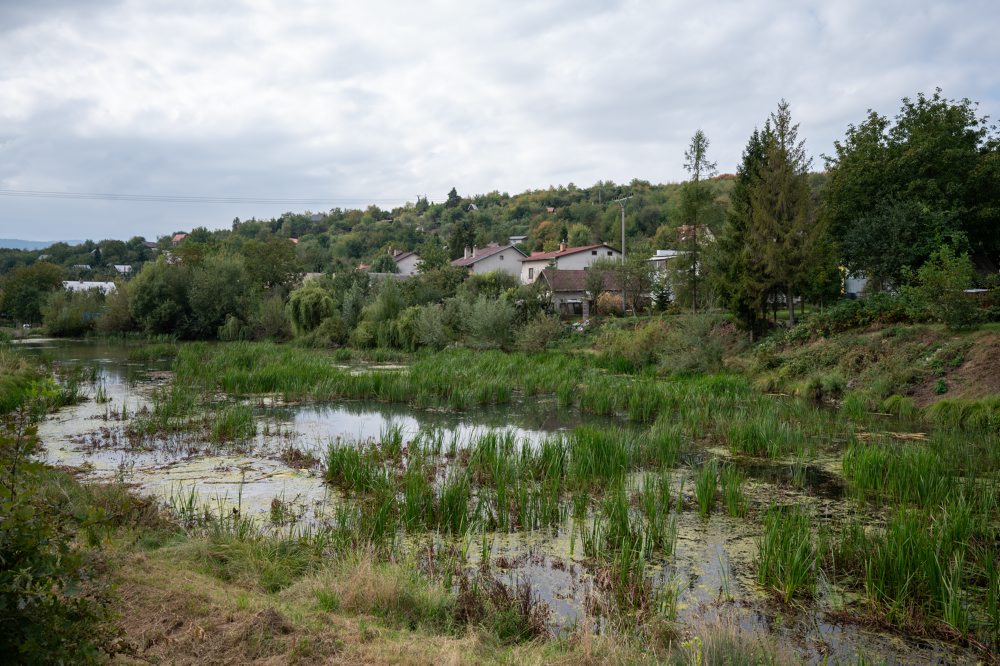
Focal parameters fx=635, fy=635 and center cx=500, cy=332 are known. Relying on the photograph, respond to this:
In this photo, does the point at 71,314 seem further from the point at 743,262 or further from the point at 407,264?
the point at 743,262

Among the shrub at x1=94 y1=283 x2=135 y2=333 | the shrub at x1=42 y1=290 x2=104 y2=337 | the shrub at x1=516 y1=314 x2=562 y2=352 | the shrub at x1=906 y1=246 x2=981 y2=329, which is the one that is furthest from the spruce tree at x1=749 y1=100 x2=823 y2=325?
the shrub at x1=42 y1=290 x2=104 y2=337

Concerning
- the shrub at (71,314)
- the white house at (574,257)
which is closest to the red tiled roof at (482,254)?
the white house at (574,257)

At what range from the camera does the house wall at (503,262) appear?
6556 centimetres

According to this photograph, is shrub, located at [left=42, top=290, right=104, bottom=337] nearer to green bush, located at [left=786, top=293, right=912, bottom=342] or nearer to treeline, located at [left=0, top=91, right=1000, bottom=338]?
treeline, located at [left=0, top=91, right=1000, bottom=338]

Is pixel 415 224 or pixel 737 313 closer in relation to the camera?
pixel 737 313

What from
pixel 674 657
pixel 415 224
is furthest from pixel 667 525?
pixel 415 224

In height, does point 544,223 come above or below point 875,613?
above

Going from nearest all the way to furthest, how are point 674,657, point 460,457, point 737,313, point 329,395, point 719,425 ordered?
point 674,657 < point 460,457 < point 719,425 < point 329,395 < point 737,313

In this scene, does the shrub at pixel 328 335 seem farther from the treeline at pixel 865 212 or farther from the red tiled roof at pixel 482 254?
the red tiled roof at pixel 482 254

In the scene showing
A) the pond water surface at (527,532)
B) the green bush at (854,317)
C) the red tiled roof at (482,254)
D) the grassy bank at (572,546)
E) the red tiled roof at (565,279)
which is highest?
the red tiled roof at (482,254)

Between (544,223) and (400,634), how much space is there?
93.3m

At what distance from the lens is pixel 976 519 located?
22.4 feet

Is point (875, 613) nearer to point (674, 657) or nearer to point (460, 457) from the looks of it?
point (674, 657)

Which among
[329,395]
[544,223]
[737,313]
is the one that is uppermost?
[544,223]
